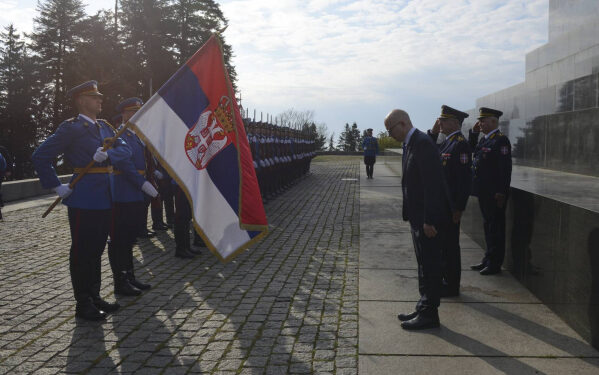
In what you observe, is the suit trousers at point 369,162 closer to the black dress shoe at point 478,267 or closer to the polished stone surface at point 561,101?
the polished stone surface at point 561,101

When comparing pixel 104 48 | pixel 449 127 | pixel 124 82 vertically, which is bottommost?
pixel 449 127

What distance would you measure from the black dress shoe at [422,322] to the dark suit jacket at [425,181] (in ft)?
2.52

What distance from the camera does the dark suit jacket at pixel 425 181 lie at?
4.47m

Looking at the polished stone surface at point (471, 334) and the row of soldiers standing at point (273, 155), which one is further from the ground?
the row of soldiers standing at point (273, 155)

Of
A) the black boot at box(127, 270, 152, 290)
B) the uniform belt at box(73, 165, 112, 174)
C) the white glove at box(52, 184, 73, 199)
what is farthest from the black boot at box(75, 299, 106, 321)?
the uniform belt at box(73, 165, 112, 174)

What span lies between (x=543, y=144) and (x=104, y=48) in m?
37.1

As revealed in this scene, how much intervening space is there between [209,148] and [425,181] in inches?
78.4

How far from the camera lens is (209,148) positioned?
4996 millimetres

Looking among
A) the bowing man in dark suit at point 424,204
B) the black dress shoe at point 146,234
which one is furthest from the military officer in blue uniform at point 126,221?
the black dress shoe at point 146,234

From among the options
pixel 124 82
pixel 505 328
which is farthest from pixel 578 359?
pixel 124 82

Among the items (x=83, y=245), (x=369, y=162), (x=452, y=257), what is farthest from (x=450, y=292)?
(x=369, y=162)

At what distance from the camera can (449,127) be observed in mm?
5609

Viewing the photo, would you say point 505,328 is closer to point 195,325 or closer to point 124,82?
point 195,325

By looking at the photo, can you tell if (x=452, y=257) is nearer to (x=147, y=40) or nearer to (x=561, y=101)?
(x=561, y=101)
